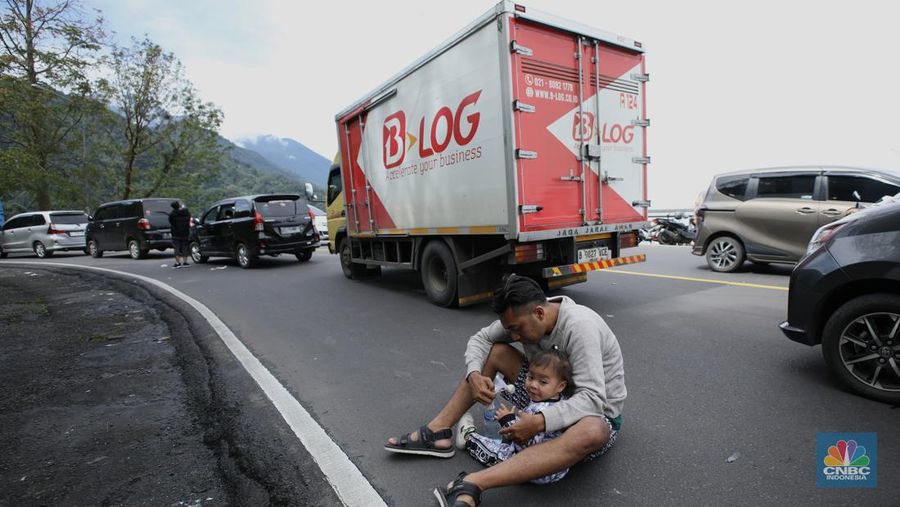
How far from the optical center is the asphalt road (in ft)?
7.14

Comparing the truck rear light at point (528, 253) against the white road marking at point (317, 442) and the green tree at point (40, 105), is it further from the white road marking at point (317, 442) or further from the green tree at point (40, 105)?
the green tree at point (40, 105)

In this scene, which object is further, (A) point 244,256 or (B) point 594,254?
(A) point 244,256

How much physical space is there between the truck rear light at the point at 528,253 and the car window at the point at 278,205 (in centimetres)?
812

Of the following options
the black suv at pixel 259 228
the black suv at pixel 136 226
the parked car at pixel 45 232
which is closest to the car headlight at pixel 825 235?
the black suv at pixel 259 228

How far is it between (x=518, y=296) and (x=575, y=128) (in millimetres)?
3628

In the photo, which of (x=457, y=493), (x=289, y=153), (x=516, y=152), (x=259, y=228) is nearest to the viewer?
(x=457, y=493)

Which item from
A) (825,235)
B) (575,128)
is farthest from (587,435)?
(575,128)

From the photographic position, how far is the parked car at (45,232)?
17516mm

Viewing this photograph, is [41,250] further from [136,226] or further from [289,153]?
[289,153]

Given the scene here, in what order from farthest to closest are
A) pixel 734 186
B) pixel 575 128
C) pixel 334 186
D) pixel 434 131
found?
1. pixel 334 186
2. pixel 734 186
3. pixel 434 131
4. pixel 575 128

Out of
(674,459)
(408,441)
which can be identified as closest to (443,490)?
(408,441)

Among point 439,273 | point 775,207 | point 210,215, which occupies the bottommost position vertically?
point 439,273

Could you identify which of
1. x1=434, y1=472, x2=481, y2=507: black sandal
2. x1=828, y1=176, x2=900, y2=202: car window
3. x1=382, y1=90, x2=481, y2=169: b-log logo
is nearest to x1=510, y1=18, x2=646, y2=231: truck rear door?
x1=382, y1=90, x2=481, y2=169: b-log logo

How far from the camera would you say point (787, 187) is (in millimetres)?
7086
